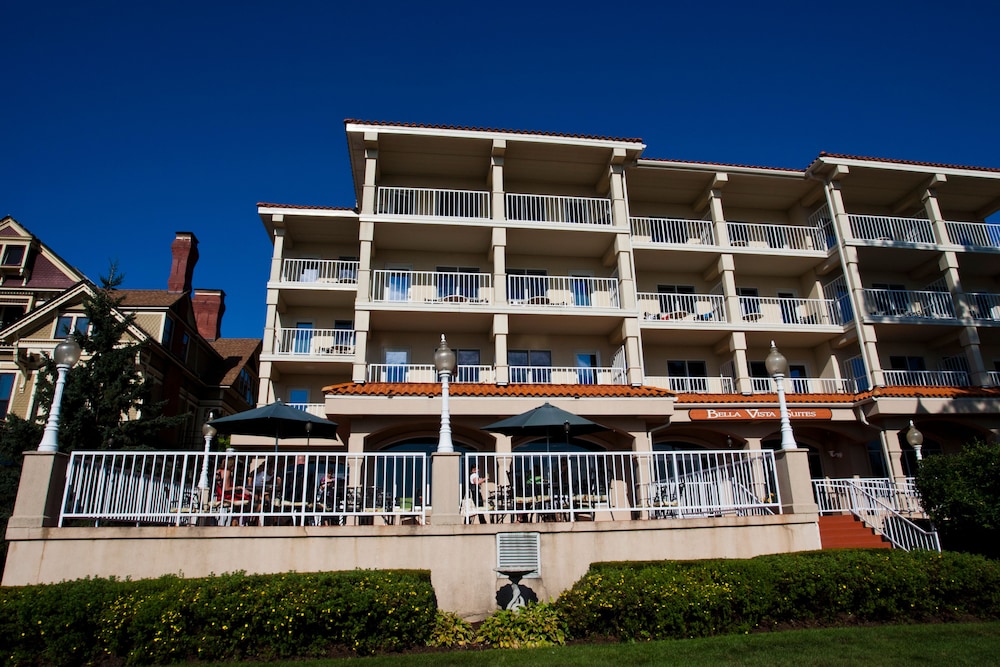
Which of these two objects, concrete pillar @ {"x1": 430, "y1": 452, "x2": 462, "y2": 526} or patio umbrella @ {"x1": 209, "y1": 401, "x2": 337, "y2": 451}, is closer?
concrete pillar @ {"x1": 430, "y1": 452, "x2": 462, "y2": 526}

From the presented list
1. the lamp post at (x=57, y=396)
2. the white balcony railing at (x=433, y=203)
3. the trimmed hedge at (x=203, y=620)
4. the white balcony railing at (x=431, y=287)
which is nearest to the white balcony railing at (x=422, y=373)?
the white balcony railing at (x=431, y=287)

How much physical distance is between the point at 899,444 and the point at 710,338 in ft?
24.2

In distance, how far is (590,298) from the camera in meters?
24.2

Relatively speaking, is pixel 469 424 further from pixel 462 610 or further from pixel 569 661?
pixel 569 661

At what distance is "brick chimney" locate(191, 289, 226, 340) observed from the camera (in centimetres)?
3697

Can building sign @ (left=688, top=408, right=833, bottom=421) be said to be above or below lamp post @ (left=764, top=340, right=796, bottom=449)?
above

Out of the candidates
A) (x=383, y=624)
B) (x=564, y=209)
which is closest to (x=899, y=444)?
(x=564, y=209)

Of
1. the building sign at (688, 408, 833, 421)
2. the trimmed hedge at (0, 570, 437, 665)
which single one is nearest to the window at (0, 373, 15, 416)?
the trimmed hedge at (0, 570, 437, 665)

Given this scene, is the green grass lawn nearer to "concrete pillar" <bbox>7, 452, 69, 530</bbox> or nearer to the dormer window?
"concrete pillar" <bbox>7, 452, 69, 530</bbox>

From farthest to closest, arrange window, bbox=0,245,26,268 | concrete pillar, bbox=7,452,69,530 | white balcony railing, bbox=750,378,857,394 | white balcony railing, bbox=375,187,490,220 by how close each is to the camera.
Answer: window, bbox=0,245,26,268 → white balcony railing, bbox=750,378,857,394 → white balcony railing, bbox=375,187,490,220 → concrete pillar, bbox=7,452,69,530

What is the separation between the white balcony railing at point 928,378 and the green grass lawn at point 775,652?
63.3 ft

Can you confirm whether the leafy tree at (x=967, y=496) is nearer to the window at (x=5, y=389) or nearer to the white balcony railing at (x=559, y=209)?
the white balcony railing at (x=559, y=209)

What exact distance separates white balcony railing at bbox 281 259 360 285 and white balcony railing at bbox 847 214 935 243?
67.1 ft

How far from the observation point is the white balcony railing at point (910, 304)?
957 inches
